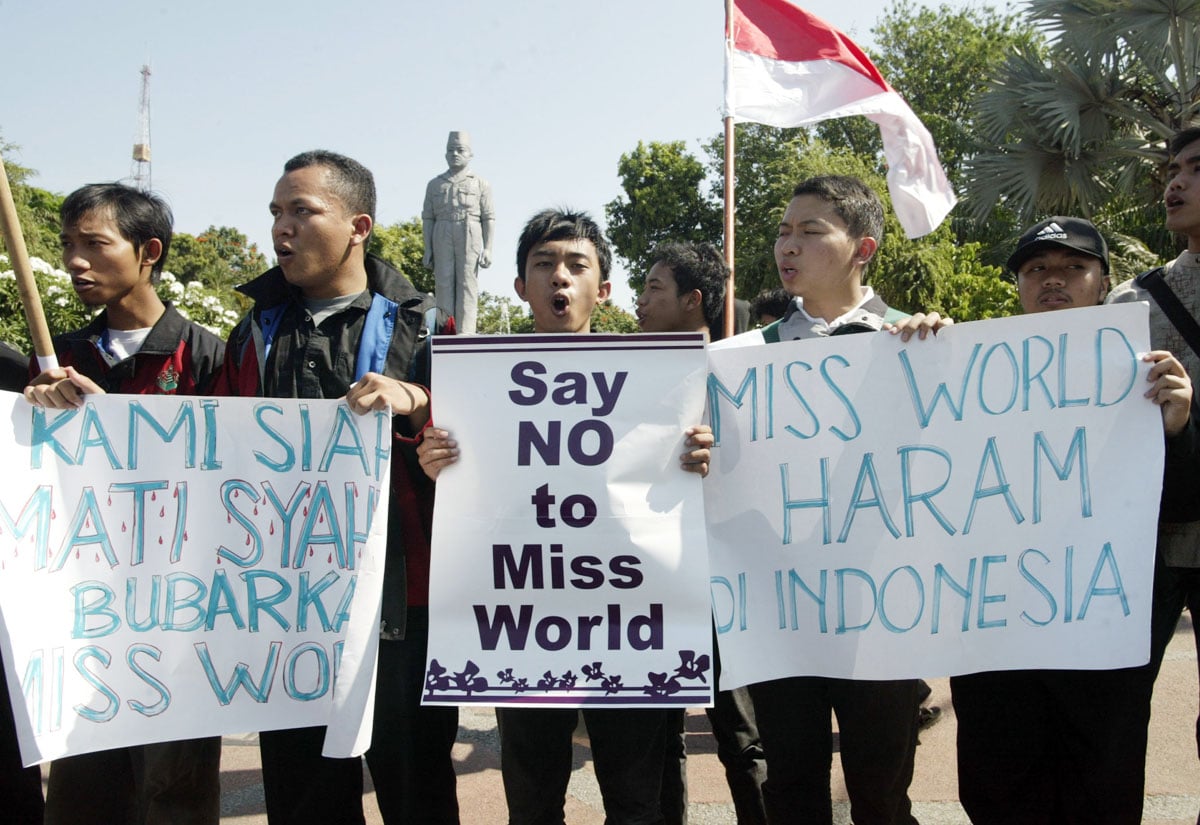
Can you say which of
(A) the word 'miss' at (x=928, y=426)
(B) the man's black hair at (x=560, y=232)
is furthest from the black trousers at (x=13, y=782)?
(A) the word 'miss' at (x=928, y=426)

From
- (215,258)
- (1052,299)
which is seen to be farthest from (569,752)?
(215,258)

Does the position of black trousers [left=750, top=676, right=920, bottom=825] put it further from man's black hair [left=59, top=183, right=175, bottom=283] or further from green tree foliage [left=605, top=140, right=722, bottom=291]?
green tree foliage [left=605, top=140, right=722, bottom=291]

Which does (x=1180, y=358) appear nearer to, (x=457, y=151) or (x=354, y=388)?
(x=354, y=388)

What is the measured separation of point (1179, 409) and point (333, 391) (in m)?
2.04

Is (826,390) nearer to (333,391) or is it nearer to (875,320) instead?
(875,320)

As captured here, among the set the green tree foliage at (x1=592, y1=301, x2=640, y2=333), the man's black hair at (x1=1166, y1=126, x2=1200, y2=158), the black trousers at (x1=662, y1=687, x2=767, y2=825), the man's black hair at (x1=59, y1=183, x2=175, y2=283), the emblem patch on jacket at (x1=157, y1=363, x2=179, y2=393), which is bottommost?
the black trousers at (x1=662, y1=687, x2=767, y2=825)

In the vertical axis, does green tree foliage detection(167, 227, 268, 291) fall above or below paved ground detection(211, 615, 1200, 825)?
above

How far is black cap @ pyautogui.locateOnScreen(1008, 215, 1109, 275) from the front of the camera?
8.63 feet

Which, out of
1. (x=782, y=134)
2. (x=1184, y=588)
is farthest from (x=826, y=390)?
(x=782, y=134)

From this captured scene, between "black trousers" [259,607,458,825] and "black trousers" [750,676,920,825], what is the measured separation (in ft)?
2.71

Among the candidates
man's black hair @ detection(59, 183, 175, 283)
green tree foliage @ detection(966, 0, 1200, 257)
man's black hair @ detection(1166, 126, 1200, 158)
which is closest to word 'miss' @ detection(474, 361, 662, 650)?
man's black hair @ detection(59, 183, 175, 283)

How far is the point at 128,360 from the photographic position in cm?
273

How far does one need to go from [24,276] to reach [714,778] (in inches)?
109

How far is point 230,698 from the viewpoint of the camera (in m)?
2.44
